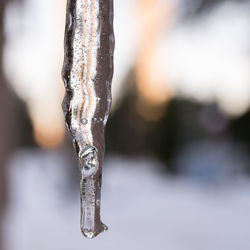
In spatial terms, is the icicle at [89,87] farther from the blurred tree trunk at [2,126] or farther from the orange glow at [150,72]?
the orange glow at [150,72]

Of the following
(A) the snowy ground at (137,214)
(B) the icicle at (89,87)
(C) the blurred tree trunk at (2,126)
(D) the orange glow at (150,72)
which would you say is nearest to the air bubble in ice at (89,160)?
(B) the icicle at (89,87)

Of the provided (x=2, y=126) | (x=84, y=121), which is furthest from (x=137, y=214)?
(x=84, y=121)

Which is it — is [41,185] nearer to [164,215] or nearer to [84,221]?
[164,215]

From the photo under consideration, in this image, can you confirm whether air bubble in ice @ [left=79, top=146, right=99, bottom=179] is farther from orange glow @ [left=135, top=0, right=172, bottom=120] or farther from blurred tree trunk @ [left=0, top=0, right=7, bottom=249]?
orange glow @ [left=135, top=0, right=172, bottom=120]

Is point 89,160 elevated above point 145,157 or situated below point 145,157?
above

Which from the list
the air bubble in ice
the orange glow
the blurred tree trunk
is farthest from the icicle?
the orange glow

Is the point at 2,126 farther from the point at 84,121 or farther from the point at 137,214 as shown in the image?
the point at 137,214
